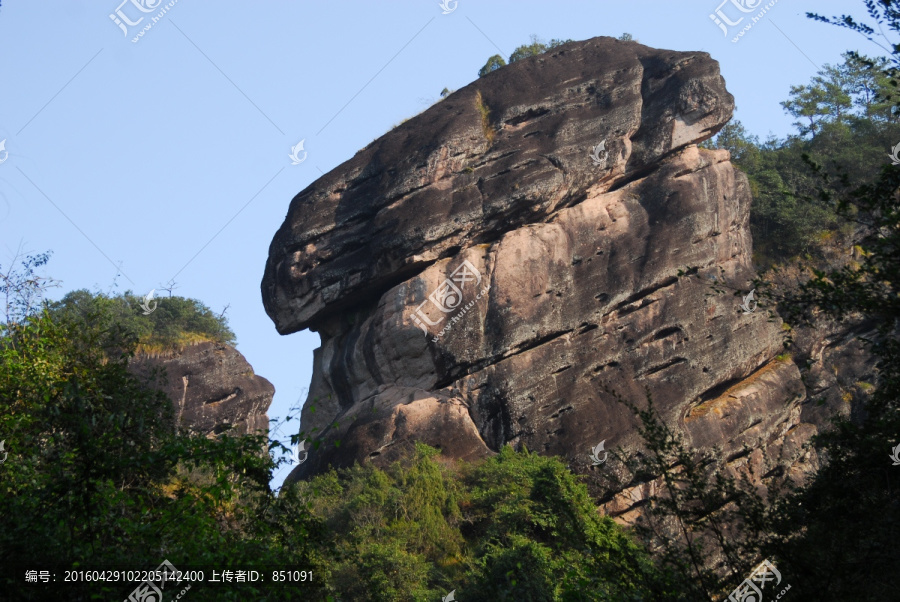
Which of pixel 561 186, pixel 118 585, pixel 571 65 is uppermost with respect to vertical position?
pixel 571 65

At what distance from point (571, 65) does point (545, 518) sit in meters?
16.3

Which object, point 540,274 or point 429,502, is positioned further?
point 540,274

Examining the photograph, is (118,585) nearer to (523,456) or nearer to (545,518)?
(545,518)

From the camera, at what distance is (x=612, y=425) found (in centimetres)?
2538

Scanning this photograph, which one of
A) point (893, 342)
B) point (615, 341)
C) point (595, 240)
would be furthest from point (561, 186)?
point (893, 342)

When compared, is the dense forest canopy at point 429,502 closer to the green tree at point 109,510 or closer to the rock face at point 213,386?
the green tree at point 109,510

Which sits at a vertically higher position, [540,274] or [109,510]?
[540,274]

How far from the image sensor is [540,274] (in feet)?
90.0

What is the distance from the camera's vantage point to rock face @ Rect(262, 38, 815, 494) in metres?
26.3

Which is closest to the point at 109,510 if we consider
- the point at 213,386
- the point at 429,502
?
the point at 429,502

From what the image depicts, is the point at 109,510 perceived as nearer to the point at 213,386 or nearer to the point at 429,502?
the point at 429,502

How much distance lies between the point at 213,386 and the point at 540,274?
480 inches

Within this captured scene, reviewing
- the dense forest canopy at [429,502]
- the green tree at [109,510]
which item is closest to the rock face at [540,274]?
the dense forest canopy at [429,502]

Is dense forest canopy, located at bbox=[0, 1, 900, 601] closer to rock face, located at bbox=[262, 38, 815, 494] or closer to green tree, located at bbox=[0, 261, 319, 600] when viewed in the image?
green tree, located at bbox=[0, 261, 319, 600]
